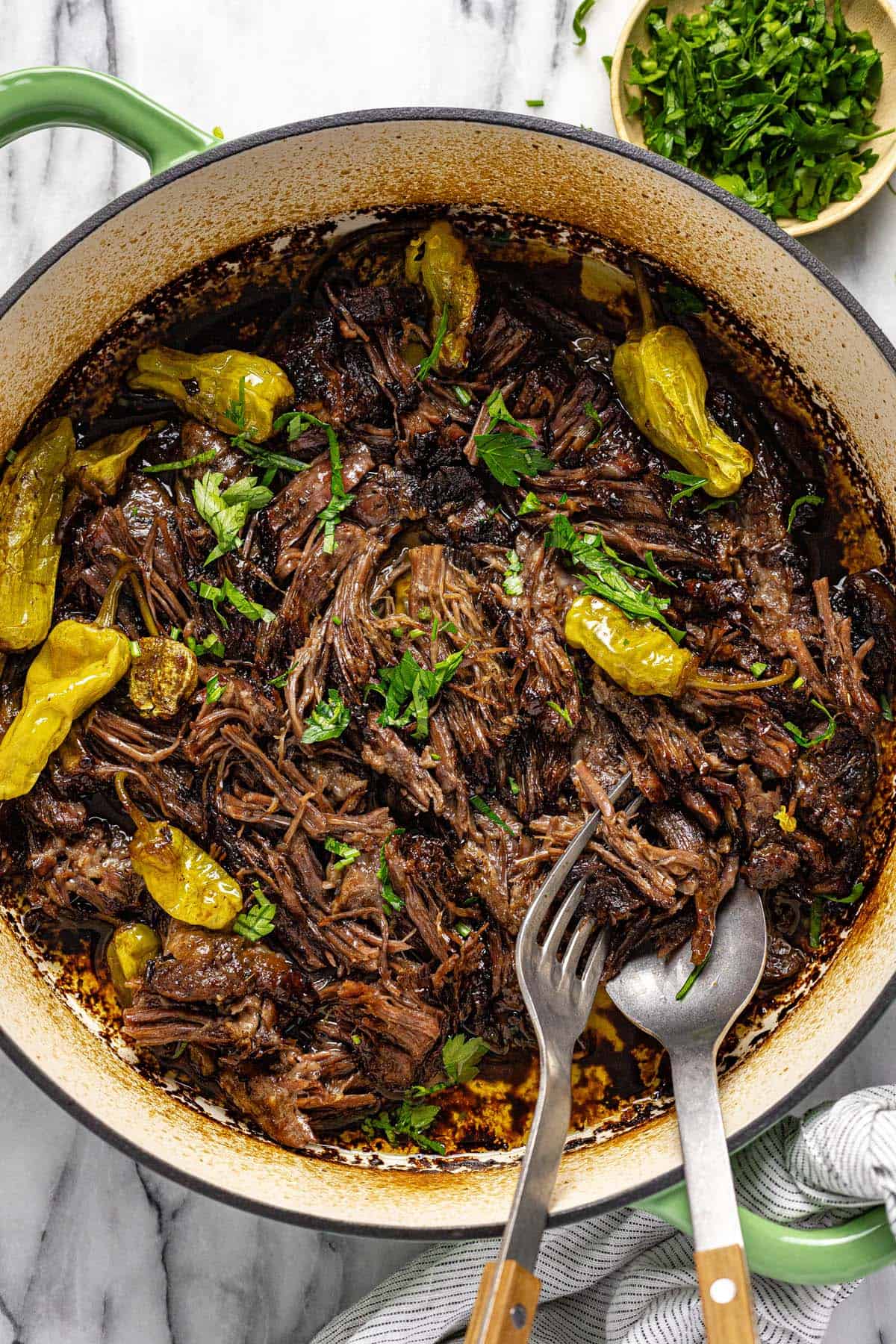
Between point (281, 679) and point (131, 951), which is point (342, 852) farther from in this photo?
point (131, 951)

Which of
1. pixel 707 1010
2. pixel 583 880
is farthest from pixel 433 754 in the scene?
pixel 707 1010

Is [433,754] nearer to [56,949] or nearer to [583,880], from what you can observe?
[583,880]

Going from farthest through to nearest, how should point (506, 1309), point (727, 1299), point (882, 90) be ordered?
1. point (882, 90)
2. point (727, 1299)
3. point (506, 1309)

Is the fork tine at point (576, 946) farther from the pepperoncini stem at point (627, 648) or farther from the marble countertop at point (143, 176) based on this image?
the marble countertop at point (143, 176)

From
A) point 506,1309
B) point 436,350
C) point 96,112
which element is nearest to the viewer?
point 506,1309

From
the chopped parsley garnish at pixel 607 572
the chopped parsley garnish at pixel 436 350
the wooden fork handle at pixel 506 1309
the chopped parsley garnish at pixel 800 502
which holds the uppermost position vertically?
the chopped parsley garnish at pixel 800 502

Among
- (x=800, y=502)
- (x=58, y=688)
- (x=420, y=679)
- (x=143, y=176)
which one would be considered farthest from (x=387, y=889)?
(x=143, y=176)

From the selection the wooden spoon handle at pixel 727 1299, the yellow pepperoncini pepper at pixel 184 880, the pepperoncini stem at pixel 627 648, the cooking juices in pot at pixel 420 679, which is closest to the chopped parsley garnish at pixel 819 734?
the cooking juices in pot at pixel 420 679
